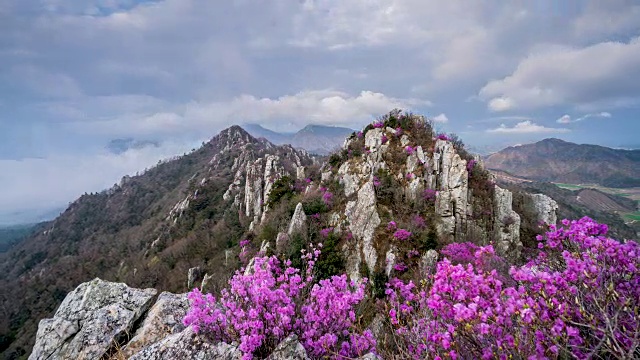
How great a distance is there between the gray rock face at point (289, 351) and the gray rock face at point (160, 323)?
111 inches

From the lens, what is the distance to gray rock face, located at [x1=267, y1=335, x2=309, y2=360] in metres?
3.78

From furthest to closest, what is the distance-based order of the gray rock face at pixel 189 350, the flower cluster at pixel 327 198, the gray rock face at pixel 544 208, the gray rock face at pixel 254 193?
the gray rock face at pixel 254 193
the flower cluster at pixel 327 198
the gray rock face at pixel 544 208
the gray rock face at pixel 189 350

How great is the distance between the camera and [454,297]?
12.8 ft

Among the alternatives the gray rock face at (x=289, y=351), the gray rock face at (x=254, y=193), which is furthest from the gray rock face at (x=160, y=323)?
the gray rock face at (x=254, y=193)

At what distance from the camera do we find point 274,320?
4453mm

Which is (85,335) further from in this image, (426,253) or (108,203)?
(108,203)

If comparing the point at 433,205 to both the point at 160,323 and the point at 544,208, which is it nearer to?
the point at 544,208

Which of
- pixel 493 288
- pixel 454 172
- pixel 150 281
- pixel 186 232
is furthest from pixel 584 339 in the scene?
pixel 186 232

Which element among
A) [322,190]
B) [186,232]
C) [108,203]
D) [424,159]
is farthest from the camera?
[108,203]

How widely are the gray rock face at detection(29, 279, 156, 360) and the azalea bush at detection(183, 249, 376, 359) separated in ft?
8.39

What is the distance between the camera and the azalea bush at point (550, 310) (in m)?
2.79

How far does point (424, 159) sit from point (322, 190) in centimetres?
861

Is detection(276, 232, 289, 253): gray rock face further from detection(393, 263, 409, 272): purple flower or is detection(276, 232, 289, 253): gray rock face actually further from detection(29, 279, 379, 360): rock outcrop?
detection(29, 279, 379, 360): rock outcrop

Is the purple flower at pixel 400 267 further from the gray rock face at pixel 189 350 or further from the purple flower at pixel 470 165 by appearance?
the gray rock face at pixel 189 350
